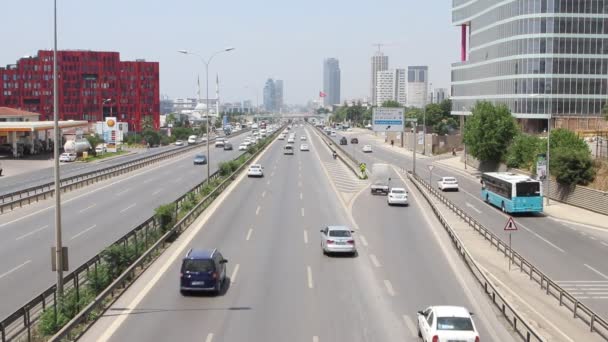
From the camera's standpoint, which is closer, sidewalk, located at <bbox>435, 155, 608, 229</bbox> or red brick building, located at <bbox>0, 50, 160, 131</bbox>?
sidewalk, located at <bbox>435, 155, 608, 229</bbox>

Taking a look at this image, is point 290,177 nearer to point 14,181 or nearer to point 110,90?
point 14,181

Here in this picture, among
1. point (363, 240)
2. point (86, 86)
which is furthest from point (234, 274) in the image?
point (86, 86)

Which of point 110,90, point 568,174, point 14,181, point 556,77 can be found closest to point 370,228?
point 568,174

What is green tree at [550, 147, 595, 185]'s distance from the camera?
5100 centimetres

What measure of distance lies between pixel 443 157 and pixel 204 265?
8671 cm

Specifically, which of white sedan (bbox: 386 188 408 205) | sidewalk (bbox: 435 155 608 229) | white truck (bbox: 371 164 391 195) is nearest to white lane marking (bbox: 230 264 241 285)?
white sedan (bbox: 386 188 408 205)

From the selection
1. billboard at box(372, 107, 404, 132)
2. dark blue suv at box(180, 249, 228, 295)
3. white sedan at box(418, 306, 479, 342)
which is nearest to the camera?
white sedan at box(418, 306, 479, 342)

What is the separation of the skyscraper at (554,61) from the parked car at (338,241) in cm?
7051

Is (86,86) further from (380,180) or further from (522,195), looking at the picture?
(522,195)

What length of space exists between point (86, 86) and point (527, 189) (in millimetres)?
151114

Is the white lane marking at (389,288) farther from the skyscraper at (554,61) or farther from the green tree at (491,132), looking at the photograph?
the skyscraper at (554,61)

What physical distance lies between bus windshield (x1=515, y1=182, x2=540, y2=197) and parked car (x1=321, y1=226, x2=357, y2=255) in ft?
62.3

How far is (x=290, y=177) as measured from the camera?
67625 millimetres

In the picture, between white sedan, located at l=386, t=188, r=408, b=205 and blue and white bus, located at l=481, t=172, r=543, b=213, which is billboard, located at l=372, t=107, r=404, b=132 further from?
blue and white bus, located at l=481, t=172, r=543, b=213
